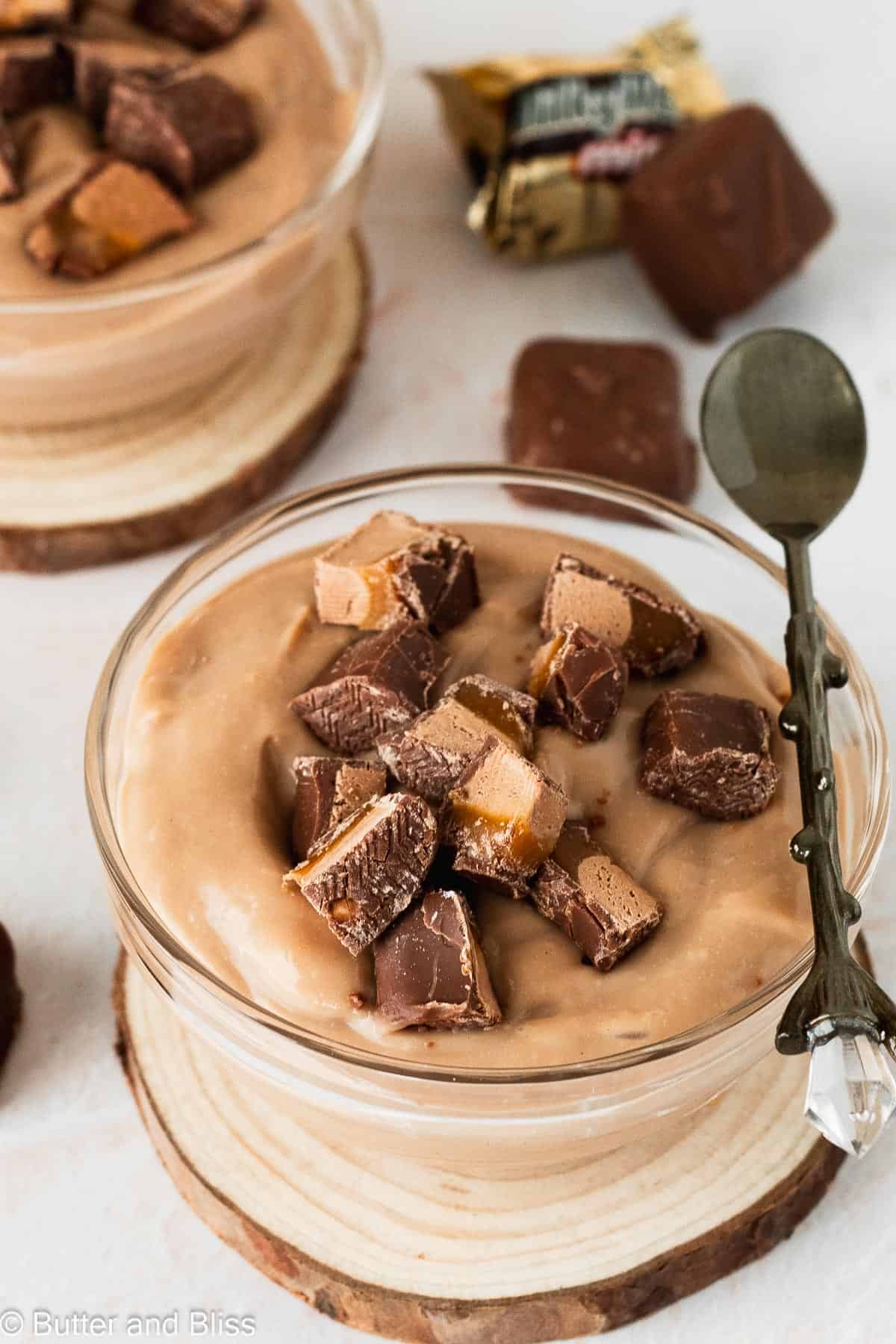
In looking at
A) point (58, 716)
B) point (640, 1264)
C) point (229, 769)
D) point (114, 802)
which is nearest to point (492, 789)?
point (229, 769)

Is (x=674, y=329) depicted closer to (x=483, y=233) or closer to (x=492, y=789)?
(x=483, y=233)

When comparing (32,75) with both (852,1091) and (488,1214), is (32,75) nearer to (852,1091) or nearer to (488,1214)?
(488,1214)

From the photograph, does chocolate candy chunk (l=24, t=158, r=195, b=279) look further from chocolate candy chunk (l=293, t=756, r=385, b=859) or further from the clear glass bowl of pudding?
chocolate candy chunk (l=293, t=756, r=385, b=859)

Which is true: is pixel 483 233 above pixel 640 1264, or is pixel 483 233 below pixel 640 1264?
above

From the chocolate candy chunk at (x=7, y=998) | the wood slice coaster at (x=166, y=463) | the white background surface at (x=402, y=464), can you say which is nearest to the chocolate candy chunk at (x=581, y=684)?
the white background surface at (x=402, y=464)

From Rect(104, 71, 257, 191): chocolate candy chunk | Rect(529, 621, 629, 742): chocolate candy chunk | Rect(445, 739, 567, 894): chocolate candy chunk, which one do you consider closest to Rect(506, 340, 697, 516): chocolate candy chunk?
Rect(104, 71, 257, 191): chocolate candy chunk

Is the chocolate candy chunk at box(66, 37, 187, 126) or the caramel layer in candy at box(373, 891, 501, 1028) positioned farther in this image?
the chocolate candy chunk at box(66, 37, 187, 126)

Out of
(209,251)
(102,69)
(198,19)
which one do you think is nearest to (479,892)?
(209,251)
